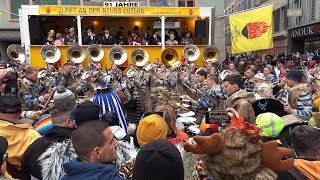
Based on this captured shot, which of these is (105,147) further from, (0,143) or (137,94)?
(137,94)

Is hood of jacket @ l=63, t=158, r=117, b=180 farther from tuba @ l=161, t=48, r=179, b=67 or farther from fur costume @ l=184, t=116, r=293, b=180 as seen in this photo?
tuba @ l=161, t=48, r=179, b=67

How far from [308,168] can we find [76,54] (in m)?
13.6

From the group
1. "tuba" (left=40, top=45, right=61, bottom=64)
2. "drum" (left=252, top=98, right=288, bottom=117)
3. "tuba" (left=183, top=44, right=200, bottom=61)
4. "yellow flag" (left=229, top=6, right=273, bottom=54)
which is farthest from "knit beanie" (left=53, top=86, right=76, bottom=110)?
"tuba" (left=183, top=44, right=200, bottom=61)

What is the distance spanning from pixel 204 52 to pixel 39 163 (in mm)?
13185

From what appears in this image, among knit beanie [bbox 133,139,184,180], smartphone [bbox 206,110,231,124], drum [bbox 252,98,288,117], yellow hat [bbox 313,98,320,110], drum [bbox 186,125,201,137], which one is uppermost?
smartphone [bbox 206,110,231,124]

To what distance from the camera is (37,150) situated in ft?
8.68

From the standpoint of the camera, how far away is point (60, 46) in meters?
14.8

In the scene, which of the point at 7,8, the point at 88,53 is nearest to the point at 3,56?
the point at 7,8

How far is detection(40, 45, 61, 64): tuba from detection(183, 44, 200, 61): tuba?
583 cm

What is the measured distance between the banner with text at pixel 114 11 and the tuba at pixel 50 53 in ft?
5.23

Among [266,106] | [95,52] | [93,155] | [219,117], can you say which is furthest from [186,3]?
[93,155]

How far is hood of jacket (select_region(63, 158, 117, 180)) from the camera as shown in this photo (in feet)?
5.98

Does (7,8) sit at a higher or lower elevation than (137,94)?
higher

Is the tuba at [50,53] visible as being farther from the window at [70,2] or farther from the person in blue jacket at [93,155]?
the person in blue jacket at [93,155]
